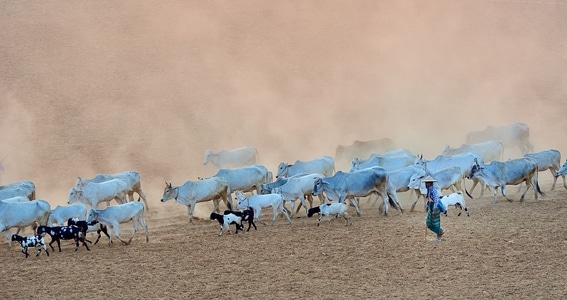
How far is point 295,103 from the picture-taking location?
51250 millimetres

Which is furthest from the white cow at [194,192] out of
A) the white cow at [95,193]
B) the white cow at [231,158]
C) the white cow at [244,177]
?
the white cow at [231,158]

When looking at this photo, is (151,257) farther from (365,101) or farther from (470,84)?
(470,84)

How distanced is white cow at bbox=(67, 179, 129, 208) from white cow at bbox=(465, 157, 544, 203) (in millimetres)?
10977

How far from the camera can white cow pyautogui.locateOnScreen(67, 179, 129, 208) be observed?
2417 centimetres

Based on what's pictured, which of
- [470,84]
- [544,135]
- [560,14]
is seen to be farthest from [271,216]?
[560,14]

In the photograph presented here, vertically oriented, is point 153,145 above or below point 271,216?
above

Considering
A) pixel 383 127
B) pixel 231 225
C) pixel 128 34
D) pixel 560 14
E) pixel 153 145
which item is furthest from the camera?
pixel 560 14

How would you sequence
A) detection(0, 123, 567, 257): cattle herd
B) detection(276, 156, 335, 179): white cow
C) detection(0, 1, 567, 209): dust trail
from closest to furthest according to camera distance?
detection(0, 123, 567, 257): cattle herd → detection(276, 156, 335, 179): white cow → detection(0, 1, 567, 209): dust trail

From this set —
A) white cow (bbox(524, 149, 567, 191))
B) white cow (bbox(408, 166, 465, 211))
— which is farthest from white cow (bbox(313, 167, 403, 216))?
white cow (bbox(524, 149, 567, 191))

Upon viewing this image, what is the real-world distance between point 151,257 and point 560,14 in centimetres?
5613

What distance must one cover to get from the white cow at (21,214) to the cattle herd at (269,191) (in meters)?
0.03

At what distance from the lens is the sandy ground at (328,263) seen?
14453mm

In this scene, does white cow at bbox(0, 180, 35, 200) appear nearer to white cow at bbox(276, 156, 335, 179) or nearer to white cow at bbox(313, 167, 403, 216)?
white cow at bbox(276, 156, 335, 179)

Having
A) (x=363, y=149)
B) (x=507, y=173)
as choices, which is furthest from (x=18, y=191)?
(x=507, y=173)
